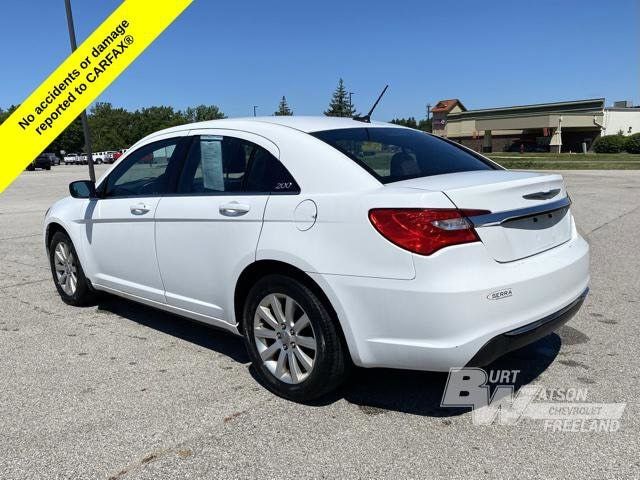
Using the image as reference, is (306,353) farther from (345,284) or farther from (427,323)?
(427,323)

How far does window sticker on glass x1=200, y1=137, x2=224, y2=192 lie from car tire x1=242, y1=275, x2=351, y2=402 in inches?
32.4

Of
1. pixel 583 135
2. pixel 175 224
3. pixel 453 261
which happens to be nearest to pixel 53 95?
pixel 175 224

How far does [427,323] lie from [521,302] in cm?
52

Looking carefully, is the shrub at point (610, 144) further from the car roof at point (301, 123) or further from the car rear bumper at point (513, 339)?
the car rear bumper at point (513, 339)

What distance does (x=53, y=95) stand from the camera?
8.80 m

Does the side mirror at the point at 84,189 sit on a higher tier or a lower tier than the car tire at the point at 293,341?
higher

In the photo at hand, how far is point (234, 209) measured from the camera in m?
3.59

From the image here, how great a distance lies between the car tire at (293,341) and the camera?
317cm

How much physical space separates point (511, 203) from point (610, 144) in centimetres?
5810

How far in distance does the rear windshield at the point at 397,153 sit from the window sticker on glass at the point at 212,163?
0.76m

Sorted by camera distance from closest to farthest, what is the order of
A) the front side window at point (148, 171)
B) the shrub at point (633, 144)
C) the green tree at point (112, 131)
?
1. the front side window at point (148, 171)
2. the shrub at point (633, 144)
3. the green tree at point (112, 131)

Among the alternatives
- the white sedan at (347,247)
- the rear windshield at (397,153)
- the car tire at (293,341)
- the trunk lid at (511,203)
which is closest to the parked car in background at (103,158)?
the white sedan at (347,247)

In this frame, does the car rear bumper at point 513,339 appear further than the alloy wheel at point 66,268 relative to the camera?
No

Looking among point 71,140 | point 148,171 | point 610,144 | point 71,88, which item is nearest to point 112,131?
point 71,140
